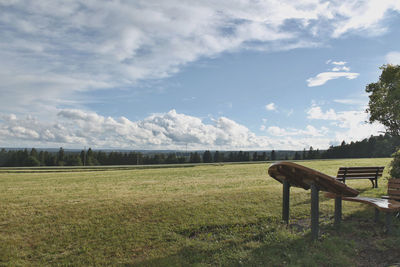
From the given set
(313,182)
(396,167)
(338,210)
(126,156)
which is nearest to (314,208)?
(313,182)

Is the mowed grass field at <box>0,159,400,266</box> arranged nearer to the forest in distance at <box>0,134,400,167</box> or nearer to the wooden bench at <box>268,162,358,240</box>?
the wooden bench at <box>268,162,358,240</box>

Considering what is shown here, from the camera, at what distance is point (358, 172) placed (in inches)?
472

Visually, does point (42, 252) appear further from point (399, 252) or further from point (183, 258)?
point (399, 252)

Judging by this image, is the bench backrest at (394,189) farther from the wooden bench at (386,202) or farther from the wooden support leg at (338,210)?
the wooden support leg at (338,210)

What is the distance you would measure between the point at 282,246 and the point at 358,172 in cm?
860

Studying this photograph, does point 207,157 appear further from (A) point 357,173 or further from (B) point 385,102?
(B) point 385,102

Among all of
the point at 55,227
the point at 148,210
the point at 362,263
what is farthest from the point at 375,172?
the point at 55,227

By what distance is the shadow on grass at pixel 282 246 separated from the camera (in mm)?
4718

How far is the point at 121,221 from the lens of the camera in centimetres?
671

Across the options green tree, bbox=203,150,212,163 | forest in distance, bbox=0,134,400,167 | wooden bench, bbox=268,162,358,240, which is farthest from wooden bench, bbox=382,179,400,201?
green tree, bbox=203,150,212,163

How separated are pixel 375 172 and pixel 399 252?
8.15 metres

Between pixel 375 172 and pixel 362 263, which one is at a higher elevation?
pixel 375 172

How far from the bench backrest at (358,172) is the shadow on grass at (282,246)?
5371 millimetres

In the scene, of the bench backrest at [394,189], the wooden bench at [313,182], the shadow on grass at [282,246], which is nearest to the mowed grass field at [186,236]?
the shadow on grass at [282,246]
